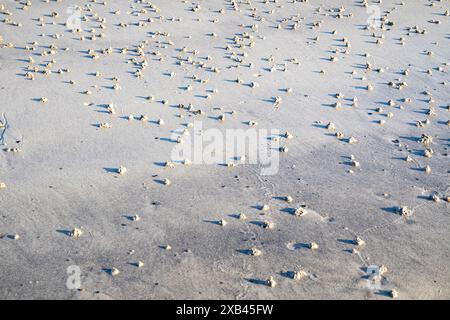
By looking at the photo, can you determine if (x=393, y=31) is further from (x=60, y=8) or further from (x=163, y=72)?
(x=60, y=8)

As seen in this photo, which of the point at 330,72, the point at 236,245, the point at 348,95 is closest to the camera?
the point at 236,245

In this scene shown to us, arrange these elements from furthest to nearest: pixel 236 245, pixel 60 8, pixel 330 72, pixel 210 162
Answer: pixel 60 8, pixel 330 72, pixel 210 162, pixel 236 245

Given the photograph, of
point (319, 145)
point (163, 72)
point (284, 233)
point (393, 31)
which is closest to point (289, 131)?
point (319, 145)

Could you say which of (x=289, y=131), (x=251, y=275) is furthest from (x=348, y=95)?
(x=251, y=275)

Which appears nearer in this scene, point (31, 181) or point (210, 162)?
point (31, 181)

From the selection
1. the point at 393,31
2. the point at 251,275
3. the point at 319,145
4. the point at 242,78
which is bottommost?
the point at 251,275

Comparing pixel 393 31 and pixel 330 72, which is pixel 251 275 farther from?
pixel 393 31

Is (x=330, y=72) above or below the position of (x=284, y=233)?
above
